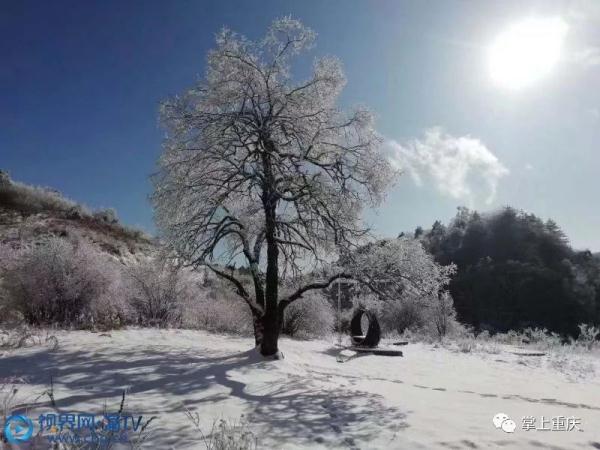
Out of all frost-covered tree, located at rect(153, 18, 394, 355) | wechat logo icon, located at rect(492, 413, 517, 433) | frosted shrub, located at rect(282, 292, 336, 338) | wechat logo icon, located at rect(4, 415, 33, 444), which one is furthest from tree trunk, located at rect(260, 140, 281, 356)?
frosted shrub, located at rect(282, 292, 336, 338)

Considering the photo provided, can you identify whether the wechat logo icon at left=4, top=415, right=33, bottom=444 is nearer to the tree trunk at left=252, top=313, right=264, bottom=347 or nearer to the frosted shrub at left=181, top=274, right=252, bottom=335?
the tree trunk at left=252, top=313, right=264, bottom=347

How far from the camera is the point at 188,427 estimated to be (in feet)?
14.3

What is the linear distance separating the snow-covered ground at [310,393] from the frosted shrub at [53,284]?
6.75ft

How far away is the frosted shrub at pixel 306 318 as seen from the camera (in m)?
18.8

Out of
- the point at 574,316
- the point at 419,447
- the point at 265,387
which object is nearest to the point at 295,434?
the point at 419,447

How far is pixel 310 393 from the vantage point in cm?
655

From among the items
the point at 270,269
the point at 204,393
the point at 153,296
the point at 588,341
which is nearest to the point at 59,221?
the point at 153,296

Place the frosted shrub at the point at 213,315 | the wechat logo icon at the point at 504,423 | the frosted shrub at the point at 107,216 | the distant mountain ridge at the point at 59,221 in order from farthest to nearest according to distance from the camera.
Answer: the frosted shrub at the point at 107,216
the distant mountain ridge at the point at 59,221
the frosted shrub at the point at 213,315
the wechat logo icon at the point at 504,423

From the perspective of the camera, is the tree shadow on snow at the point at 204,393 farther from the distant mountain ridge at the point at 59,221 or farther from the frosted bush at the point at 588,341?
the frosted bush at the point at 588,341

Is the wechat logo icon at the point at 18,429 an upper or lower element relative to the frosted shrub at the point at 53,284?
lower

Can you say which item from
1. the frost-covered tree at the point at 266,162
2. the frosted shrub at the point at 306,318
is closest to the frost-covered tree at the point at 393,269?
the frost-covered tree at the point at 266,162

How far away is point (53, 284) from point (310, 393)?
32.6 ft

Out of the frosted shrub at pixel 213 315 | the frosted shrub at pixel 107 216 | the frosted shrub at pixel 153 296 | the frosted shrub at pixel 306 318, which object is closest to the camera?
the frosted shrub at pixel 153 296

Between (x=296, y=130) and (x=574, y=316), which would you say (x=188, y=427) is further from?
(x=574, y=316)
